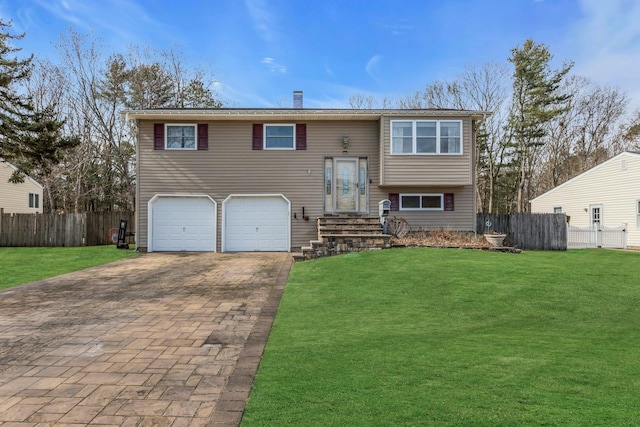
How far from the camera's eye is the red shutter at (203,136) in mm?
14555

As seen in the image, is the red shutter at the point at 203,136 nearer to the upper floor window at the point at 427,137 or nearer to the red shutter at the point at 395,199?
the upper floor window at the point at 427,137

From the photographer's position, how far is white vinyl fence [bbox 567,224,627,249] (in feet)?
57.7

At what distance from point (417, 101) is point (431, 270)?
23.6 m

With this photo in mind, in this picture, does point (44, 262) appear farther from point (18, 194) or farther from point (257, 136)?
point (18, 194)

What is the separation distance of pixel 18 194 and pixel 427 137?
25018mm

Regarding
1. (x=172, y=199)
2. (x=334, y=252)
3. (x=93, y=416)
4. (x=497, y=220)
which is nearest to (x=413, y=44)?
(x=497, y=220)

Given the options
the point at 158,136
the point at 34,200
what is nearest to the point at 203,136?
the point at 158,136

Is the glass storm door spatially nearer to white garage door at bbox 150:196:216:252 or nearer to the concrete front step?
Result: the concrete front step

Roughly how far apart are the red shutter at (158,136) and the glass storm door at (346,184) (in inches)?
268

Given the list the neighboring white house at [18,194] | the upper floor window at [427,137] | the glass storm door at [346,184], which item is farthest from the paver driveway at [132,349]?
the neighboring white house at [18,194]

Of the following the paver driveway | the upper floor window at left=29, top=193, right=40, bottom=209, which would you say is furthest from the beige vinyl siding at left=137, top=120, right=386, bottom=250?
the upper floor window at left=29, top=193, right=40, bottom=209

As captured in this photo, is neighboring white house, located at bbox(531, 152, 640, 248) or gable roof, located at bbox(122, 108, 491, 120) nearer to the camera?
gable roof, located at bbox(122, 108, 491, 120)

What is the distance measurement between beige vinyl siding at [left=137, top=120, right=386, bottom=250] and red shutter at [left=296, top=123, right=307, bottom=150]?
140 millimetres

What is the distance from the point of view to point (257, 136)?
47.8ft
